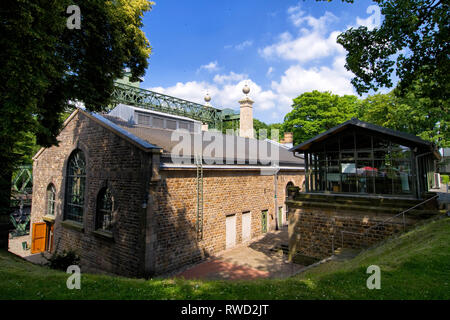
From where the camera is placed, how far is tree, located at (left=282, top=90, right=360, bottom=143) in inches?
1292

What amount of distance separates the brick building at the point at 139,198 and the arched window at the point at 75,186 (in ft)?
0.19

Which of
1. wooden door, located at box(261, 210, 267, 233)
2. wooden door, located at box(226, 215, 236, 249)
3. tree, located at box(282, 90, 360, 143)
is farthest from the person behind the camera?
tree, located at box(282, 90, 360, 143)

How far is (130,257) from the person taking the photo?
1028 cm

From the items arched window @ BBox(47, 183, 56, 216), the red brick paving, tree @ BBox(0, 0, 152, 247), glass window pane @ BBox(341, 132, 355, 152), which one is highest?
tree @ BBox(0, 0, 152, 247)

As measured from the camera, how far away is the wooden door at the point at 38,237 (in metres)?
15.3

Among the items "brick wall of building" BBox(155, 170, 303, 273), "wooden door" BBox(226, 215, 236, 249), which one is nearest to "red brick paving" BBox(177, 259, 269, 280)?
"brick wall of building" BBox(155, 170, 303, 273)

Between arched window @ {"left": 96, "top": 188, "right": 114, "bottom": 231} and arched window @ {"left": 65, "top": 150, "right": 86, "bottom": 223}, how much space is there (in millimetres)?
2033

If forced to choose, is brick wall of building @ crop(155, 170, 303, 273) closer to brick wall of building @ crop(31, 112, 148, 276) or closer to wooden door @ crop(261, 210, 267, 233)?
wooden door @ crop(261, 210, 267, 233)

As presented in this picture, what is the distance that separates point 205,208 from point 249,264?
3440 mm

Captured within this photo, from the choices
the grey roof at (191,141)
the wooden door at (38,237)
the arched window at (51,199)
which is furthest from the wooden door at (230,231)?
the wooden door at (38,237)

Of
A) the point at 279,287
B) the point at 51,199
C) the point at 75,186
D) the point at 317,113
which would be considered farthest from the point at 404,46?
the point at 317,113

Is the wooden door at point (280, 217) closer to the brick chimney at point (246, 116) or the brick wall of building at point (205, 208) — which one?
the brick wall of building at point (205, 208)
